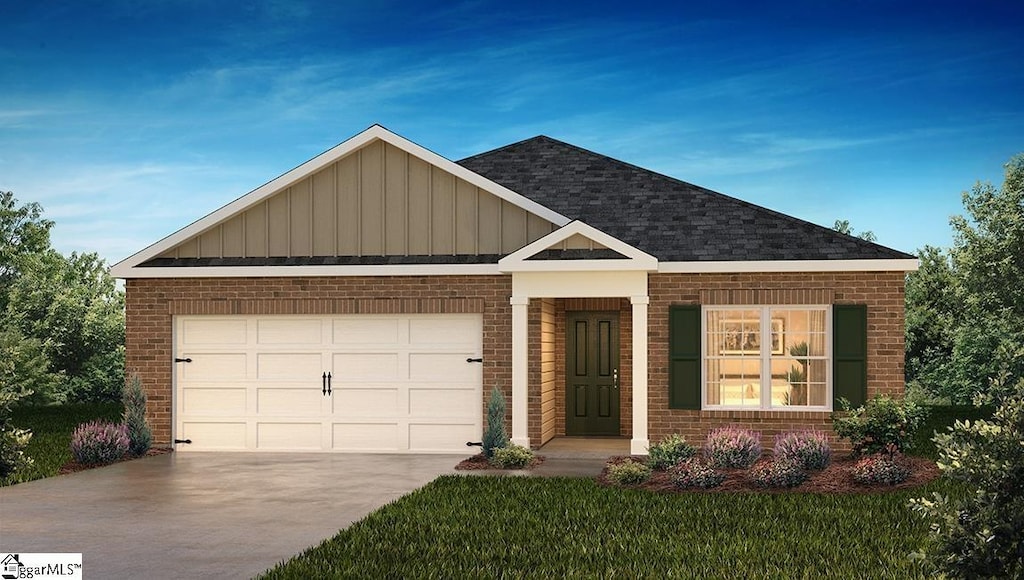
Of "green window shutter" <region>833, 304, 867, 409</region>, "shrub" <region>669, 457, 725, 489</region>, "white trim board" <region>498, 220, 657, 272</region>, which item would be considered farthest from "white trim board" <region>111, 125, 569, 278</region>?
"shrub" <region>669, 457, 725, 489</region>

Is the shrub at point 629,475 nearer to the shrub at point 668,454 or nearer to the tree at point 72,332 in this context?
the shrub at point 668,454

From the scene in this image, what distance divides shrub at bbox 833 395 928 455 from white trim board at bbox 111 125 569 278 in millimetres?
5433

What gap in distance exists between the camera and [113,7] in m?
25.9

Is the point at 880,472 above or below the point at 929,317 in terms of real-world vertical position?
below

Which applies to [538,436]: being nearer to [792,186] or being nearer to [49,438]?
[49,438]

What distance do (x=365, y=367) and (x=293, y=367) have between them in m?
1.24

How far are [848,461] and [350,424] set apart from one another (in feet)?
25.8

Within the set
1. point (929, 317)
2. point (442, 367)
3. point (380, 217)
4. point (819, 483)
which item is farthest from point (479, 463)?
point (929, 317)

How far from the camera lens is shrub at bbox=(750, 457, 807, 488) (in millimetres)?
12766

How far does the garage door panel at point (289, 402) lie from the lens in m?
17.3

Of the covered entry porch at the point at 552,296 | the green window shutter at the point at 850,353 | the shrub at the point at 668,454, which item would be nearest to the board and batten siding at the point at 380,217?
the covered entry porch at the point at 552,296

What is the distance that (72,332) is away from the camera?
36875 millimetres

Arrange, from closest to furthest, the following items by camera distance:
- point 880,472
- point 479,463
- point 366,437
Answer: point 880,472
point 479,463
point 366,437

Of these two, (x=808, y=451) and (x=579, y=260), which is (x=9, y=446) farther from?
(x=808, y=451)
